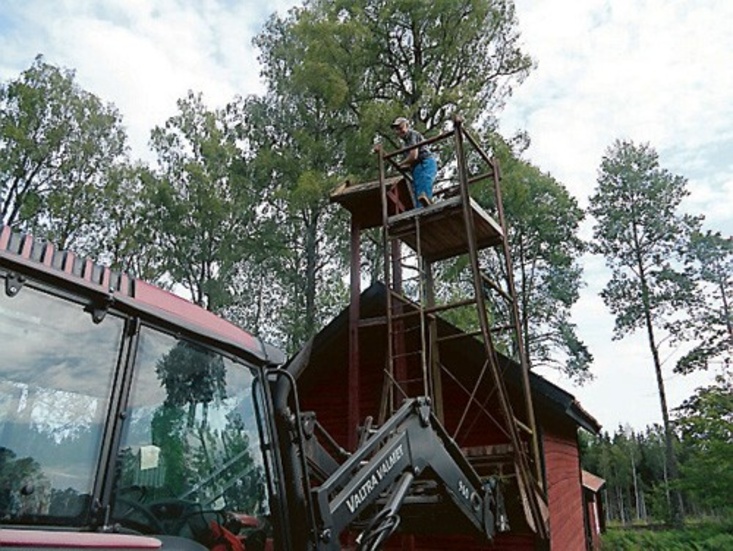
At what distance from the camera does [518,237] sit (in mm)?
22031

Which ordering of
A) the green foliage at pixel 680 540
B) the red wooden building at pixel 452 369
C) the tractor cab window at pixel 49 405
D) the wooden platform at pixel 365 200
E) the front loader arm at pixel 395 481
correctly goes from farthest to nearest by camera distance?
the green foliage at pixel 680 540 → the wooden platform at pixel 365 200 → the red wooden building at pixel 452 369 → the front loader arm at pixel 395 481 → the tractor cab window at pixel 49 405

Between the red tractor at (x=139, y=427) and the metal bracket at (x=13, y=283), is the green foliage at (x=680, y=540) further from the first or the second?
the metal bracket at (x=13, y=283)

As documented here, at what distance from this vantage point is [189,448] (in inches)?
85.8

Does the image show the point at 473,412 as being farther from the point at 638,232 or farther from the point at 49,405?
the point at 638,232

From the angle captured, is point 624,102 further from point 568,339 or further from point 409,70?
point 568,339

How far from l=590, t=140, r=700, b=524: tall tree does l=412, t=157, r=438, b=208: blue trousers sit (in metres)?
18.9

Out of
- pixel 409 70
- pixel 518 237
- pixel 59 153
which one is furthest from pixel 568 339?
pixel 59 153

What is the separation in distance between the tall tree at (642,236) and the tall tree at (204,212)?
15.0 meters

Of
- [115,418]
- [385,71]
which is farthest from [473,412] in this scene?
[385,71]

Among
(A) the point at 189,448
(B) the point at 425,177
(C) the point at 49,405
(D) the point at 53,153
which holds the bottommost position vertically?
(A) the point at 189,448

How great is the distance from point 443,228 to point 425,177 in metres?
0.67

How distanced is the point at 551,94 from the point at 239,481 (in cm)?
1324

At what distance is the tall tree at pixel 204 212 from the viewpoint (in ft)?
63.6

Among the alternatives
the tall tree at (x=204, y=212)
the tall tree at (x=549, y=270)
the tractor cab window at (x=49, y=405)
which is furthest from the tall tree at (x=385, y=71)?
the tractor cab window at (x=49, y=405)
